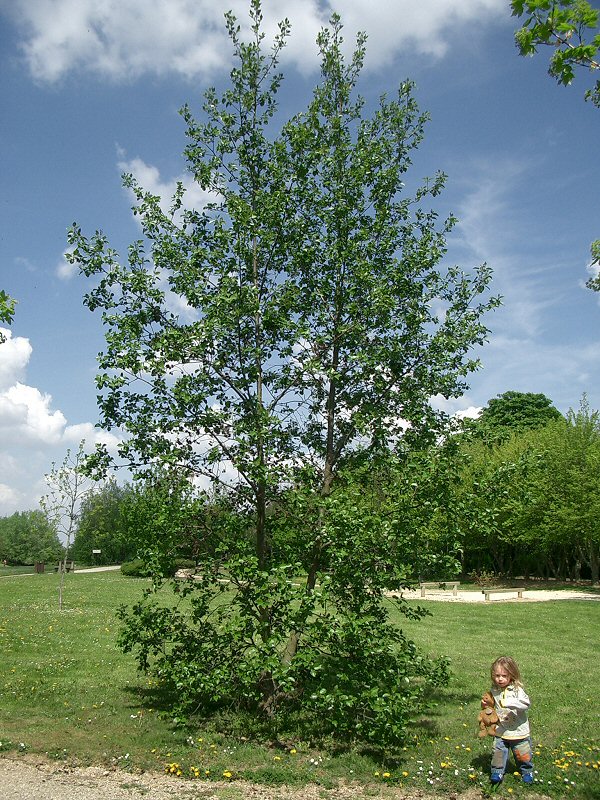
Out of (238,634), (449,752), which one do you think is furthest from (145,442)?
(449,752)

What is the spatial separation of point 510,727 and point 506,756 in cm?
26

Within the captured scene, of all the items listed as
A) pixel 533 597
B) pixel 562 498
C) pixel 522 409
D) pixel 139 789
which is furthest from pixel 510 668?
pixel 522 409

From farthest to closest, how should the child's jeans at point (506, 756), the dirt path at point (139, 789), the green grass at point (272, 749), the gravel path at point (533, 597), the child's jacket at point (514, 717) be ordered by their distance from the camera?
the gravel path at point (533, 597)
the green grass at point (272, 749)
the child's jacket at point (514, 717)
the child's jeans at point (506, 756)
the dirt path at point (139, 789)

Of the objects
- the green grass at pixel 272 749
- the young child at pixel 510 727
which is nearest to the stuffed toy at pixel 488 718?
the young child at pixel 510 727

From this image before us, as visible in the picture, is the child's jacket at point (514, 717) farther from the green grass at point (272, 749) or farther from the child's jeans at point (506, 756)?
the green grass at point (272, 749)

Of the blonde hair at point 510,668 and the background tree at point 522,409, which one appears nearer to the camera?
the blonde hair at point 510,668

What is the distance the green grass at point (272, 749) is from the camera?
662cm

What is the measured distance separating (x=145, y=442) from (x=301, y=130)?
15.1 feet

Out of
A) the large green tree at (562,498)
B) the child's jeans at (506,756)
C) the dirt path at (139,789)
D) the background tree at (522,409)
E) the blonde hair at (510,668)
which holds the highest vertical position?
the background tree at (522,409)

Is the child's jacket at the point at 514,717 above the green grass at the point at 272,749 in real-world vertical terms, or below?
above

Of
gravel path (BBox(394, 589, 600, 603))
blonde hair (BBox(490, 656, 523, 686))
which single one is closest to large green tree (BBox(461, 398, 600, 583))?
gravel path (BBox(394, 589, 600, 603))

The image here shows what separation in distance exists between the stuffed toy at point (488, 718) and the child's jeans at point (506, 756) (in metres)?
0.10

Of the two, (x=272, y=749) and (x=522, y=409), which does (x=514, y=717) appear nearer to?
(x=272, y=749)

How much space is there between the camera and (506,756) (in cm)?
638
